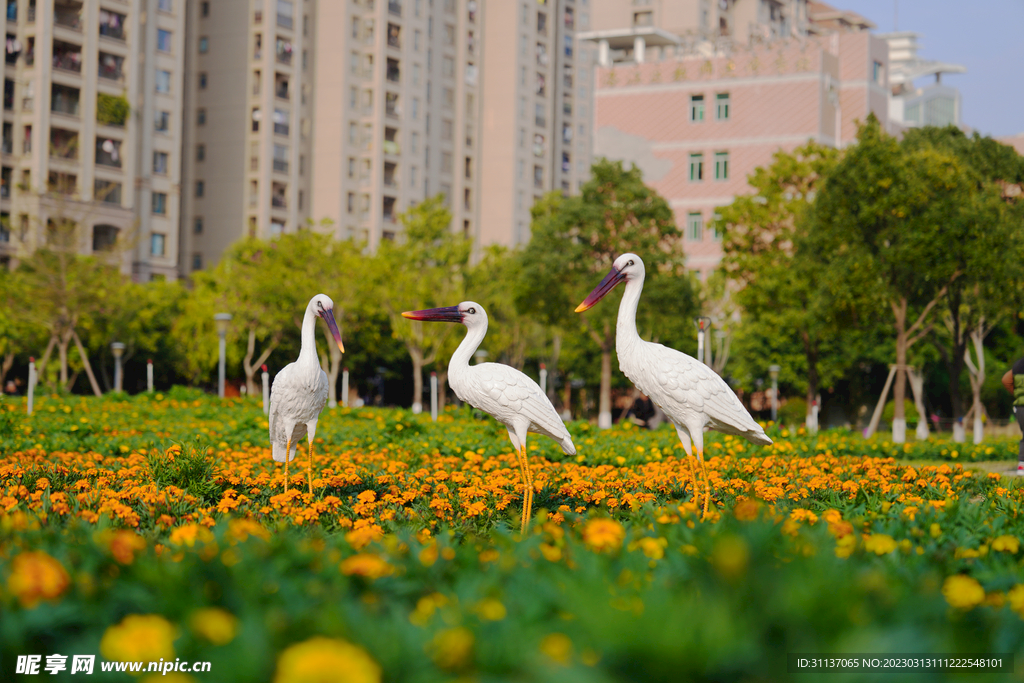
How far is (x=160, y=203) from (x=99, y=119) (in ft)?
21.4

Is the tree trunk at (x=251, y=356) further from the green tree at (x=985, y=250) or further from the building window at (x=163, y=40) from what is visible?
the green tree at (x=985, y=250)

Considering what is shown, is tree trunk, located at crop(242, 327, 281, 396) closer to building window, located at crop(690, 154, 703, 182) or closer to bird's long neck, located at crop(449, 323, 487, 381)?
building window, located at crop(690, 154, 703, 182)

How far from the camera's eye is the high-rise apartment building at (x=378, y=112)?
2955 inches

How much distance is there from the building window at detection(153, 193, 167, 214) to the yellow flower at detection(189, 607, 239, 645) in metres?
65.6

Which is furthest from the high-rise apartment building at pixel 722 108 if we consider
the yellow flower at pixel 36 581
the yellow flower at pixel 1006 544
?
the yellow flower at pixel 36 581

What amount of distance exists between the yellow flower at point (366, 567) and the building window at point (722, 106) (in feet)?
177

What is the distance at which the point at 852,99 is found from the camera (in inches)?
2156

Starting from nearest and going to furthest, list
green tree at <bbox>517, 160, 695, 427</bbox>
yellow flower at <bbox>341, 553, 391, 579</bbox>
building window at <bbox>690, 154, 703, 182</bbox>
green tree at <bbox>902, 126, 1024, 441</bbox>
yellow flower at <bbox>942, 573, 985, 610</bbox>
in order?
yellow flower at <bbox>942, 573, 985, 610</bbox> → yellow flower at <bbox>341, 553, 391, 579</bbox> → green tree at <bbox>902, 126, 1024, 441</bbox> → green tree at <bbox>517, 160, 695, 427</bbox> → building window at <bbox>690, 154, 703, 182</bbox>

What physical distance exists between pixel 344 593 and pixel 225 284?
4495 cm

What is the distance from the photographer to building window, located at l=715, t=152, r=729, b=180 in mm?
55156

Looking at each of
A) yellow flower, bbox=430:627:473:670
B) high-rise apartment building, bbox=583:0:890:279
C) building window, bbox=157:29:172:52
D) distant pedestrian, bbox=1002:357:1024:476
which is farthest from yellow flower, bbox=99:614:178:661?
building window, bbox=157:29:172:52

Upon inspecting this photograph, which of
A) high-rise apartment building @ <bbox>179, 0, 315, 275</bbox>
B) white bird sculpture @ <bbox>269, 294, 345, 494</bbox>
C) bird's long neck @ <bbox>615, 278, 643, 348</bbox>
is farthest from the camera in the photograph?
high-rise apartment building @ <bbox>179, 0, 315, 275</bbox>

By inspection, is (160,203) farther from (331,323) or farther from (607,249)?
(331,323)

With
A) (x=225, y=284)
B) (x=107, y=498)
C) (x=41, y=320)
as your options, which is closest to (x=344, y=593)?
(x=107, y=498)
